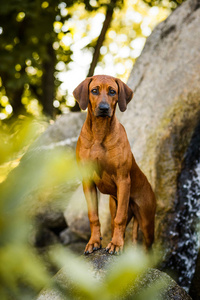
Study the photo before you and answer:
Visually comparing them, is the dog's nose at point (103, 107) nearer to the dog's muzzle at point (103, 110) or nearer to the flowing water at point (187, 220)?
the dog's muzzle at point (103, 110)

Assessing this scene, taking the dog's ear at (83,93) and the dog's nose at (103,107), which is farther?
the dog's ear at (83,93)

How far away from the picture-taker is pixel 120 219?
3189mm

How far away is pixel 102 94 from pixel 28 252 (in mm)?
2212

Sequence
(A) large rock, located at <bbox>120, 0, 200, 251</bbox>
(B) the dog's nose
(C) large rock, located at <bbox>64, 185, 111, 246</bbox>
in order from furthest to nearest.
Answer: (C) large rock, located at <bbox>64, 185, 111, 246</bbox>, (A) large rock, located at <bbox>120, 0, 200, 251</bbox>, (B) the dog's nose

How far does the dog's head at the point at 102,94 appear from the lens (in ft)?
9.82

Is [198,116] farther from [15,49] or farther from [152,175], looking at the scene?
[15,49]

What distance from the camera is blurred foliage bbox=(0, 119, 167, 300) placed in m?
0.94

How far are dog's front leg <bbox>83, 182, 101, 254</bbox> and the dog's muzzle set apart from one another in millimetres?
753

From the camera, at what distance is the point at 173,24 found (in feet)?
20.0

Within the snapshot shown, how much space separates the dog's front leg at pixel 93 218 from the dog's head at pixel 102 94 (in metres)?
0.76

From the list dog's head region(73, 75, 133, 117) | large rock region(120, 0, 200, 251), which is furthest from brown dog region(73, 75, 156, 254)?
large rock region(120, 0, 200, 251)

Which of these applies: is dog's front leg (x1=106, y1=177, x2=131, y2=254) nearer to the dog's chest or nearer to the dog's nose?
the dog's chest

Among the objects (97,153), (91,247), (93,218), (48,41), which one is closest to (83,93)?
(97,153)

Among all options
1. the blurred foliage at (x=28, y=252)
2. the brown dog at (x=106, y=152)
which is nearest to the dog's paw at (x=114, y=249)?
the brown dog at (x=106, y=152)
